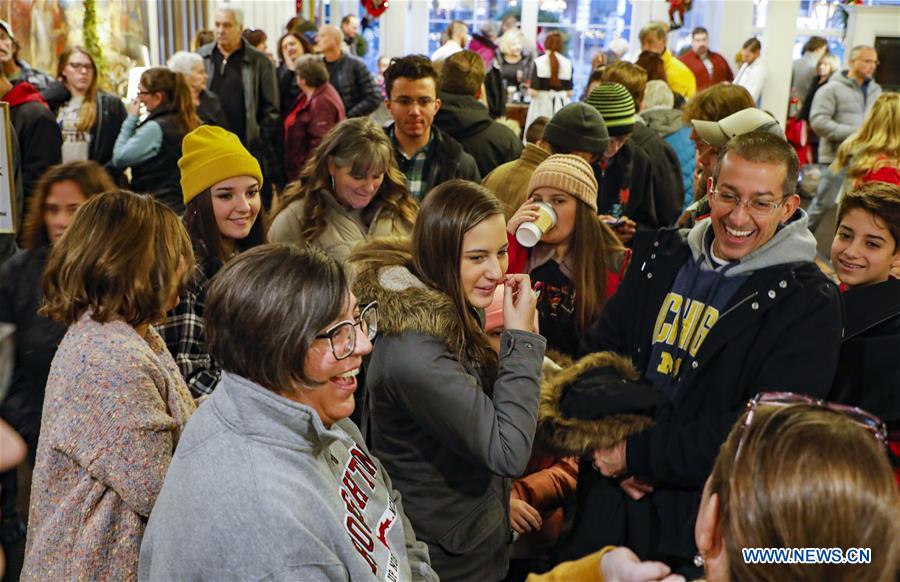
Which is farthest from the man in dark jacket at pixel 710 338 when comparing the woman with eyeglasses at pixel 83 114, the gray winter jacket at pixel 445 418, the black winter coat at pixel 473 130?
the woman with eyeglasses at pixel 83 114

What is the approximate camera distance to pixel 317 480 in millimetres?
1486

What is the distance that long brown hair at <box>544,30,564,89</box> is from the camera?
8.10m

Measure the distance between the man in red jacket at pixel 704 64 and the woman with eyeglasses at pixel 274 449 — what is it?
9.31 metres

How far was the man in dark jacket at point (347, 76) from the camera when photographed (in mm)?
7367

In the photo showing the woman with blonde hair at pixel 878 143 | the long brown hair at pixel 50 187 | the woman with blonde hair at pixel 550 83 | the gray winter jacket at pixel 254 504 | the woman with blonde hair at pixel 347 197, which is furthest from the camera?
the woman with blonde hair at pixel 550 83

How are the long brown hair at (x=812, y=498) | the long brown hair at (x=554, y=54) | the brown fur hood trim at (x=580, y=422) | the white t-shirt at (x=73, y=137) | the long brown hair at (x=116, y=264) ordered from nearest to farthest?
the long brown hair at (x=812, y=498) < the long brown hair at (x=116, y=264) < the brown fur hood trim at (x=580, y=422) < the white t-shirt at (x=73, y=137) < the long brown hair at (x=554, y=54)

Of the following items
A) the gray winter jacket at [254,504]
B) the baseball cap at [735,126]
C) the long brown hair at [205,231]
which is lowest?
the gray winter jacket at [254,504]

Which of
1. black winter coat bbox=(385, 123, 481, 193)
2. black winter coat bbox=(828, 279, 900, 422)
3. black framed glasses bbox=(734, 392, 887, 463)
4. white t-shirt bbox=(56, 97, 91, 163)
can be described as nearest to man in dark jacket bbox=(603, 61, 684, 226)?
black winter coat bbox=(385, 123, 481, 193)

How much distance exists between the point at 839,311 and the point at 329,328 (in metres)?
1.22

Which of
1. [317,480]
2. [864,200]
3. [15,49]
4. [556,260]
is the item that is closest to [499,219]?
[556,260]

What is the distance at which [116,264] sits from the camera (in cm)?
199

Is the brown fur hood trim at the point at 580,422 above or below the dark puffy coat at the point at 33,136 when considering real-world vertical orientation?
below

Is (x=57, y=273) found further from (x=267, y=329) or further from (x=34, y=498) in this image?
(x=267, y=329)

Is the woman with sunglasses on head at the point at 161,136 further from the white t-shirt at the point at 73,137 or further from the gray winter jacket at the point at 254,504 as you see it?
the gray winter jacket at the point at 254,504
